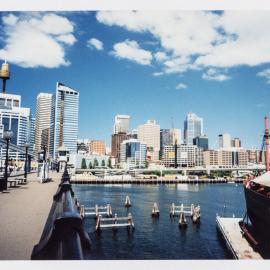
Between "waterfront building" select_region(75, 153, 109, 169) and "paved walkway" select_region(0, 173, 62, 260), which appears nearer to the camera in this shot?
"paved walkway" select_region(0, 173, 62, 260)

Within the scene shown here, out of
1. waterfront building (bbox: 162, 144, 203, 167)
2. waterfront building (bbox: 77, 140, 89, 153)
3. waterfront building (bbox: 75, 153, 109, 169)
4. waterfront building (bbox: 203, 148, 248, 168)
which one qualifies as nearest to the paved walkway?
waterfront building (bbox: 75, 153, 109, 169)

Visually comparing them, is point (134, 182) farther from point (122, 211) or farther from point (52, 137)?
point (52, 137)

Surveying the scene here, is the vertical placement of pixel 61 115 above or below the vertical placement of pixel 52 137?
above

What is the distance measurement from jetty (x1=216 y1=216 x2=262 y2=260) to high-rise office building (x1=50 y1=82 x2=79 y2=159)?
11275cm

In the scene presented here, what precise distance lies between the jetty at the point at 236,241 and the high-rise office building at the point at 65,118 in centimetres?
11275

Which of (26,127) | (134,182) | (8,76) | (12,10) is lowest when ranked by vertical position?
(134,182)

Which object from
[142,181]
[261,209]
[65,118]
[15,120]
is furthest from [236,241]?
[65,118]

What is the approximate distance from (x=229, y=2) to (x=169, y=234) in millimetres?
16390

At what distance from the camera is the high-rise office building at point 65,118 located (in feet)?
421

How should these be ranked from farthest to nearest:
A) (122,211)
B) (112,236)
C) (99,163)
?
(99,163) < (122,211) < (112,236)

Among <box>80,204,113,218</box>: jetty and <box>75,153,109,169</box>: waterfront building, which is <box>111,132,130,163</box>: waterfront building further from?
<box>80,204,113,218</box>: jetty

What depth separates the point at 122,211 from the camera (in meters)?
30.7

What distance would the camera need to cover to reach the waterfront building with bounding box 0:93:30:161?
96012 millimetres
